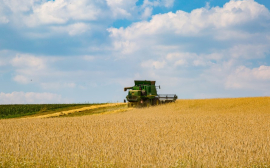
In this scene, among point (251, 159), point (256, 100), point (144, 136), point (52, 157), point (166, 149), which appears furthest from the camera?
point (256, 100)

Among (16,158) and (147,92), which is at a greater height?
(147,92)

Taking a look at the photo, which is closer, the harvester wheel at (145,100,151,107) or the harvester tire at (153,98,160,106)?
the harvester wheel at (145,100,151,107)

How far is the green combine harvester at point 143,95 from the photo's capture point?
35625 mm

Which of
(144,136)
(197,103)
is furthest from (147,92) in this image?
(144,136)

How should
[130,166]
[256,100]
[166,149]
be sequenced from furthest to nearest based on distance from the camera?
[256,100] < [166,149] < [130,166]

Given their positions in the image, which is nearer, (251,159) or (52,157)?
(251,159)

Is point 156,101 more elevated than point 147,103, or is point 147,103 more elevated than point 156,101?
point 156,101

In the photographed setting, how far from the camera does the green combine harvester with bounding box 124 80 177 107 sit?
3562 centimetres

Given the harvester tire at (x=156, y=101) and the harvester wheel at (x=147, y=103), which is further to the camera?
the harvester tire at (x=156, y=101)

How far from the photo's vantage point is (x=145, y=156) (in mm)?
8633

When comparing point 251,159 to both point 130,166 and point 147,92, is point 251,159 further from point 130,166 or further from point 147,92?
point 147,92

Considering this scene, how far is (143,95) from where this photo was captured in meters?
36.0

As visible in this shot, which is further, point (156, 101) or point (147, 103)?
point (156, 101)

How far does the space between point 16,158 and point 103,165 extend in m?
2.77
